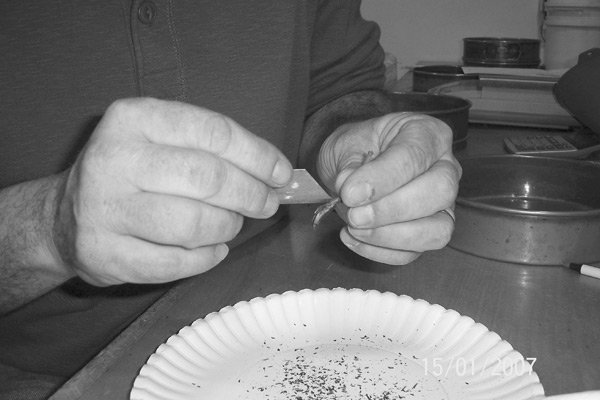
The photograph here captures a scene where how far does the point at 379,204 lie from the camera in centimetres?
64

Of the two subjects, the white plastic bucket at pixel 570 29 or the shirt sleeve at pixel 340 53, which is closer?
the shirt sleeve at pixel 340 53

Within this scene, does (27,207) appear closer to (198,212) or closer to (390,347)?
(198,212)

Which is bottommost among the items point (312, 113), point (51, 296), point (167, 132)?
point (51, 296)

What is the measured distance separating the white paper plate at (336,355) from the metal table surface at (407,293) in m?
0.05

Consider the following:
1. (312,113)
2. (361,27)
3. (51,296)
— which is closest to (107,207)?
(51,296)

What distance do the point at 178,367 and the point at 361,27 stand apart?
91cm

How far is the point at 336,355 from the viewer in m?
0.62

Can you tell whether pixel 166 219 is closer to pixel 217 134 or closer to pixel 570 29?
pixel 217 134

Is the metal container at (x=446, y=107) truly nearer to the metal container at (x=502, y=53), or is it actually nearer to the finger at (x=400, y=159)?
the finger at (x=400, y=159)

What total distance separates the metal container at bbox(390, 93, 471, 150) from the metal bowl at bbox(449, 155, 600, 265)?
22cm

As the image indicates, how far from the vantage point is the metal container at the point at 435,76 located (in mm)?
1661

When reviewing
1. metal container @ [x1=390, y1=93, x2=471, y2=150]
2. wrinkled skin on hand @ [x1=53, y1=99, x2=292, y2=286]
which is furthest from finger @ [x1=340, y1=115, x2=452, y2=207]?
metal container @ [x1=390, y1=93, x2=471, y2=150]

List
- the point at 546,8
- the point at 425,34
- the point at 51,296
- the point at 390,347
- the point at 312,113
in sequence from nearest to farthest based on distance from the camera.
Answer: the point at 390,347
the point at 51,296
the point at 312,113
the point at 546,8
the point at 425,34
